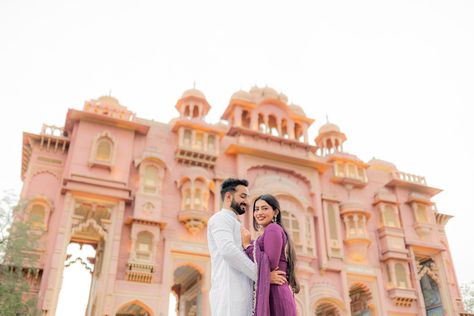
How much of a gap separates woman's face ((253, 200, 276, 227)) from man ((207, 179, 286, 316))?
238mm

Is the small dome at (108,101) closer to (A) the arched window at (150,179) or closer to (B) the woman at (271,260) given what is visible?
(A) the arched window at (150,179)

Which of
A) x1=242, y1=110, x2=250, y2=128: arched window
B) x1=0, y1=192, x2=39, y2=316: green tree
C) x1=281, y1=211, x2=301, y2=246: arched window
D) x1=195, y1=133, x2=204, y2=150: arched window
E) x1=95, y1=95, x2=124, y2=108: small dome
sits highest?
x1=242, y1=110, x2=250, y2=128: arched window

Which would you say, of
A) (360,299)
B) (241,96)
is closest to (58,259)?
(241,96)

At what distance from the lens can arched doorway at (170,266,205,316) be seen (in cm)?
1779

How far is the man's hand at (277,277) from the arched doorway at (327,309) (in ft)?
53.6

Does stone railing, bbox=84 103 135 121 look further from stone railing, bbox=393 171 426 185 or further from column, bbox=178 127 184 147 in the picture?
stone railing, bbox=393 171 426 185

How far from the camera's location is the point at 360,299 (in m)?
20.7

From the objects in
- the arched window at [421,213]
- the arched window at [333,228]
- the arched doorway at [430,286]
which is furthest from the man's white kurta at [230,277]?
the arched window at [421,213]

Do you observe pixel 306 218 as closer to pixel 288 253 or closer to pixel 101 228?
pixel 101 228

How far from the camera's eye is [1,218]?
13852 millimetres

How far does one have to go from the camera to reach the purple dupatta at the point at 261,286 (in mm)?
3586

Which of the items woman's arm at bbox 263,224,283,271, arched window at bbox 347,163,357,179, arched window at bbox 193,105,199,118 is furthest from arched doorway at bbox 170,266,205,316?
woman's arm at bbox 263,224,283,271

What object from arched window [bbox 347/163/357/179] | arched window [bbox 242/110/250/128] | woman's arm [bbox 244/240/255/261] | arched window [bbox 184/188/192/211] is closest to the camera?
woman's arm [bbox 244/240/255/261]

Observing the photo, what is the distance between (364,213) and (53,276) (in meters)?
13.6
